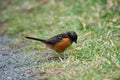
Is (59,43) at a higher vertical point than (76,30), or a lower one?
higher

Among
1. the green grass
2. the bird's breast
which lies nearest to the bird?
the bird's breast

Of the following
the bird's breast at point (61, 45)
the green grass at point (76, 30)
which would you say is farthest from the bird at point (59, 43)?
the green grass at point (76, 30)

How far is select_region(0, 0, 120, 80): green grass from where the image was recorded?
6.26 metres

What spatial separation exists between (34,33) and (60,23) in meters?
0.58

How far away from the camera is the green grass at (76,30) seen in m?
6.26

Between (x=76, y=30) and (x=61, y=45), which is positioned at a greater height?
(x=61, y=45)

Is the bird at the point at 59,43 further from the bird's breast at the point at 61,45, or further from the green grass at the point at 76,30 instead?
the green grass at the point at 76,30

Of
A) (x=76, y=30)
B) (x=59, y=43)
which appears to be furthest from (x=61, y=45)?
(x=76, y=30)

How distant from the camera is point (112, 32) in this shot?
8562 mm

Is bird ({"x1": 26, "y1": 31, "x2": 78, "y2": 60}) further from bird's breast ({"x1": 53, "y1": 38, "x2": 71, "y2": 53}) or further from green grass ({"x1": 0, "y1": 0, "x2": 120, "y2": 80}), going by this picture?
green grass ({"x1": 0, "y1": 0, "x2": 120, "y2": 80})

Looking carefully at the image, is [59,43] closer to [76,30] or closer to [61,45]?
[61,45]

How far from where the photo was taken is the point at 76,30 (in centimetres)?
962

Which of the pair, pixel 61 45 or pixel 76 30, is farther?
pixel 76 30

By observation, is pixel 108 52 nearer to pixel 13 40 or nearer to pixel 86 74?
pixel 86 74
